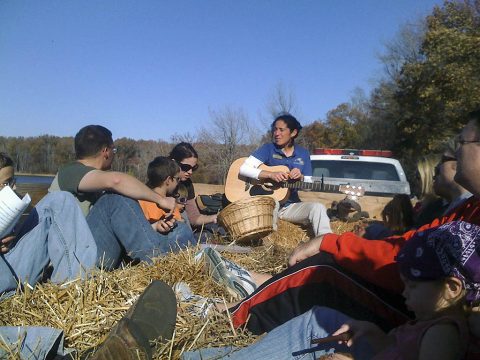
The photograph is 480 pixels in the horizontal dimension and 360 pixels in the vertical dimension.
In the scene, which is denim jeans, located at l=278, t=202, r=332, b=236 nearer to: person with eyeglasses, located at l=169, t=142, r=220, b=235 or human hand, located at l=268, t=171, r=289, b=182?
human hand, located at l=268, t=171, r=289, b=182

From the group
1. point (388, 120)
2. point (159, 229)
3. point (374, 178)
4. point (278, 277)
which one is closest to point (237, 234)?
point (159, 229)

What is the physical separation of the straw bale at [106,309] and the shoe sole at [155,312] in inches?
3.2

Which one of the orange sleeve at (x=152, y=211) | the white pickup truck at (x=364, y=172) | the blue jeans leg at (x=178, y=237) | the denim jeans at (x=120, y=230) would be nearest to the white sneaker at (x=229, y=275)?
the denim jeans at (x=120, y=230)

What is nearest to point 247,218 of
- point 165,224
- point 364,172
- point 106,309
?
point 165,224

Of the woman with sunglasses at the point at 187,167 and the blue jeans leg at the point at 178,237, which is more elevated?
the woman with sunglasses at the point at 187,167

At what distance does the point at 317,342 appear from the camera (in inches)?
76.6

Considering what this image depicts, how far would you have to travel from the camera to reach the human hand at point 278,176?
18.4ft

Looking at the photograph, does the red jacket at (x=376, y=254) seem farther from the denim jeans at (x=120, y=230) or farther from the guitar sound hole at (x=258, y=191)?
the guitar sound hole at (x=258, y=191)

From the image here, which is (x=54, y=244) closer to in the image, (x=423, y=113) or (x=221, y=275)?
(x=221, y=275)

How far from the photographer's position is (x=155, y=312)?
7.02 ft

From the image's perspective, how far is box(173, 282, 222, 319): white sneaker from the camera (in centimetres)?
261

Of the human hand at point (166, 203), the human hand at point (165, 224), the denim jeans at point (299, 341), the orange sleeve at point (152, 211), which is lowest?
the denim jeans at point (299, 341)

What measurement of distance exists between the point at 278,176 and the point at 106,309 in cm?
333

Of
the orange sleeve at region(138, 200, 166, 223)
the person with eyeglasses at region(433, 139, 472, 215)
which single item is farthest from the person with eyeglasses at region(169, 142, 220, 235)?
the person with eyeglasses at region(433, 139, 472, 215)
